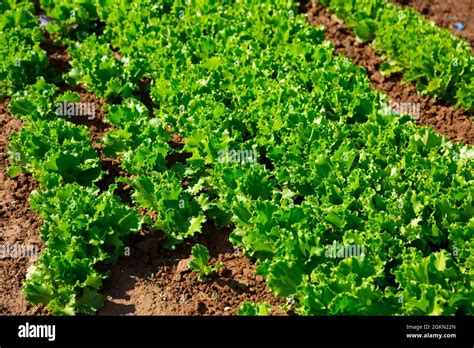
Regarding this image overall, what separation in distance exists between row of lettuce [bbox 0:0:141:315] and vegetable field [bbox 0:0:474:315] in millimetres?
23

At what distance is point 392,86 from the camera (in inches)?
420

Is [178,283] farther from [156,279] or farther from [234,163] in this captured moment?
[234,163]

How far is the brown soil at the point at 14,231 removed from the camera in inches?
294

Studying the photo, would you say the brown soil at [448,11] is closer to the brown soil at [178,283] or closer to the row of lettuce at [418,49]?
the row of lettuce at [418,49]

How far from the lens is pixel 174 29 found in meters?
10.9

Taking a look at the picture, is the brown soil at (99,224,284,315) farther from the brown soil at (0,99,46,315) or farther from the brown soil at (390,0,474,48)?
the brown soil at (390,0,474,48)

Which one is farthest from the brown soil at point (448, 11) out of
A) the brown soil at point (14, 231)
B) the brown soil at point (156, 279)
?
the brown soil at point (14, 231)

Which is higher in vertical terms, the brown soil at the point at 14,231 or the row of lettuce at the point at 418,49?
the row of lettuce at the point at 418,49

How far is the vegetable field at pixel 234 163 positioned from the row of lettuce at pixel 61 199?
0.08ft

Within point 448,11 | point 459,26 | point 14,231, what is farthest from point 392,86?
point 14,231

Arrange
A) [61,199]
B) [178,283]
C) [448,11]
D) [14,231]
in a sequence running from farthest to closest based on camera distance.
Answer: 1. [448,11]
2. [14,231]
3. [61,199]
4. [178,283]

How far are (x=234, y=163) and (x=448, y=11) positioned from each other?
254 inches

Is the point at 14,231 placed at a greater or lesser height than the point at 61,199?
lesser
